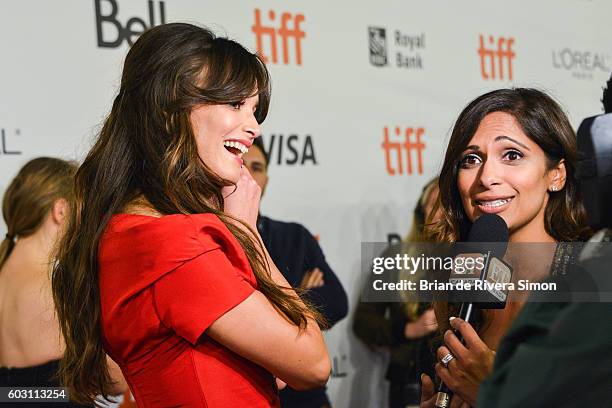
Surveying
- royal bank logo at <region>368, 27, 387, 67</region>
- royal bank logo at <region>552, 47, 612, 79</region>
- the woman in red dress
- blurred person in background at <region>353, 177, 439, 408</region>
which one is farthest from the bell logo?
royal bank logo at <region>552, 47, 612, 79</region>

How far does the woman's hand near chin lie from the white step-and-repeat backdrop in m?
1.40

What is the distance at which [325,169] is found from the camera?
395 cm

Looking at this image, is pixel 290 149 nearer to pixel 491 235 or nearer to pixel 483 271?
pixel 491 235

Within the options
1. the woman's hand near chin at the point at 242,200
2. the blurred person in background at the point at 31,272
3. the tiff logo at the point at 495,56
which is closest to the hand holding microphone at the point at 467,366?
the woman's hand near chin at the point at 242,200

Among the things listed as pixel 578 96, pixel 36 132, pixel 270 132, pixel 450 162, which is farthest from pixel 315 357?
pixel 578 96

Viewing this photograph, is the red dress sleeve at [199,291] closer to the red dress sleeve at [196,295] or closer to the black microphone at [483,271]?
the red dress sleeve at [196,295]

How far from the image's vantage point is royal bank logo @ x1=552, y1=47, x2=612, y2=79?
488cm

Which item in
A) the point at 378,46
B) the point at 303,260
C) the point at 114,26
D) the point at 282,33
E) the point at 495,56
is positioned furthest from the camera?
the point at 495,56

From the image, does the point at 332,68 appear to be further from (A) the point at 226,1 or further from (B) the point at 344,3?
(A) the point at 226,1

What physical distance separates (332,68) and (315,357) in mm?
2496

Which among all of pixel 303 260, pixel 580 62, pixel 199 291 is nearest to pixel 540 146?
pixel 199 291

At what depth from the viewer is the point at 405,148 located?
423cm

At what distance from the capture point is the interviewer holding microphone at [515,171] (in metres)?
2.15

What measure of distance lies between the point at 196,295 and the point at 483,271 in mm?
546
